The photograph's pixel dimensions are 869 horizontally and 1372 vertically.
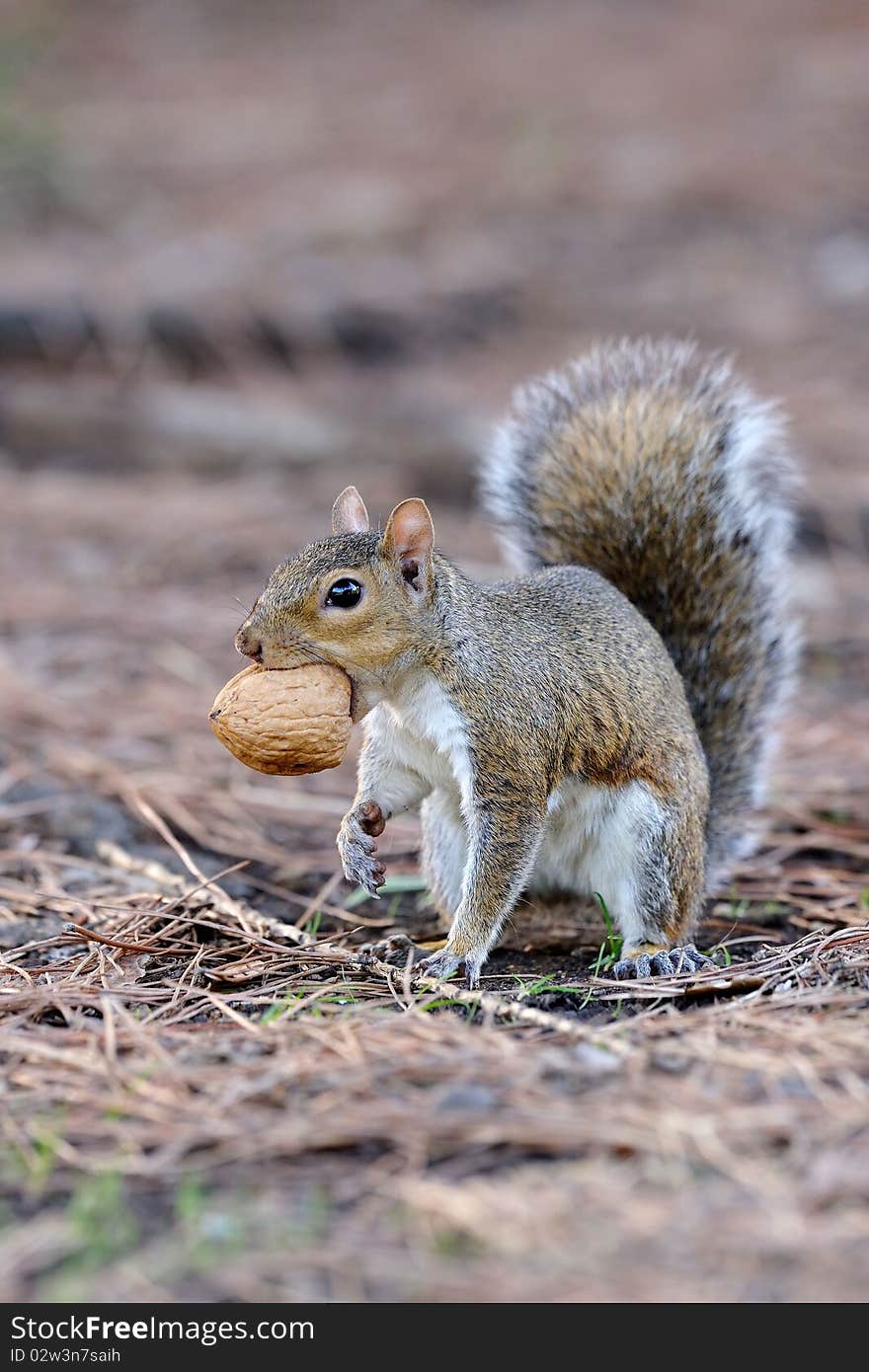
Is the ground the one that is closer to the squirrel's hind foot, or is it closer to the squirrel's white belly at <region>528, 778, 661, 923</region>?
the squirrel's hind foot

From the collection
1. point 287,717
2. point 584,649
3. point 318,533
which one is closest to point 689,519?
point 584,649

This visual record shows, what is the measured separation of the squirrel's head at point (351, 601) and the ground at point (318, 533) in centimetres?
54

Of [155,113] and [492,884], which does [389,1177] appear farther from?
[155,113]

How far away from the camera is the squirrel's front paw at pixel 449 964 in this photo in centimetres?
255

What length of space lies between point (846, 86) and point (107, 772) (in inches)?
324

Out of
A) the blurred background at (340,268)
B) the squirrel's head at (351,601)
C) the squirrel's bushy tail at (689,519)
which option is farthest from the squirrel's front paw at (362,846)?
the blurred background at (340,268)

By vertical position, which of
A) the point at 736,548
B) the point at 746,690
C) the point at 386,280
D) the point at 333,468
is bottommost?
the point at 746,690

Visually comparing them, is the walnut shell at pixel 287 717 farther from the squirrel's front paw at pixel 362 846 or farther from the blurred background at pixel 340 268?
the blurred background at pixel 340 268

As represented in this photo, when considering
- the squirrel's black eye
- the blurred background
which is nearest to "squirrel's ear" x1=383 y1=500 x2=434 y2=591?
the squirrel's black eye

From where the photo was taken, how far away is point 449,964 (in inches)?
101

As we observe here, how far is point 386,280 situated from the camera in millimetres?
7684

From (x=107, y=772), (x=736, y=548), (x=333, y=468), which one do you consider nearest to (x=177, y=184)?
(x=333, y=468)

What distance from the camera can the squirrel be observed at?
2604 millimetres

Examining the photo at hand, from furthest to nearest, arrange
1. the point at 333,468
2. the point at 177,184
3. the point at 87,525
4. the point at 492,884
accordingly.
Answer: the point at 177,184, the point at 333,468, the point at 87,525, the point at 492,884
